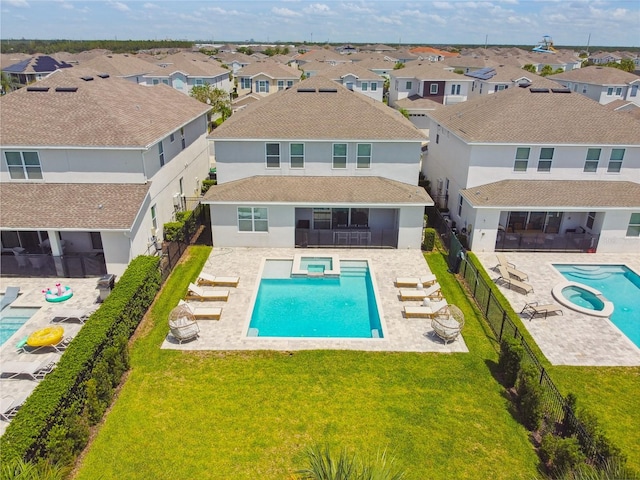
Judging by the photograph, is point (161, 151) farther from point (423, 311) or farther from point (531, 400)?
point (531, 400)

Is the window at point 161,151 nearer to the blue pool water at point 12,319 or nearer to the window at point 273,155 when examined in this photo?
the window at point 273,155

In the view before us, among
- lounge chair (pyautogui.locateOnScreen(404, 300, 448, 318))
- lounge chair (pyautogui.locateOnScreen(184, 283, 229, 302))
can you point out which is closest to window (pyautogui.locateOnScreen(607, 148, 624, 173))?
lounge chair (pyautogui.locateOnScreen(404, 300, 448, 318))

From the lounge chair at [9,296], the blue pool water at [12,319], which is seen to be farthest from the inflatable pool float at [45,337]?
the lounge chair at [9,296]

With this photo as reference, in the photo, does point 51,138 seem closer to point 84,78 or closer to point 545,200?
point 84,78

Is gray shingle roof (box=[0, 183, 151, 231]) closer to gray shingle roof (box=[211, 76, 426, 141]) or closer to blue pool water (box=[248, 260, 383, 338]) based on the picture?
gray shingle roof (box=[211, 76, 426, 141])

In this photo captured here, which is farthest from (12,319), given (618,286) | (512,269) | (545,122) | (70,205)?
(545,122)

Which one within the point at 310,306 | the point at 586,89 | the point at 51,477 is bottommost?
the point at 310,306

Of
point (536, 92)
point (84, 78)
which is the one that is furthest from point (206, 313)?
point (536, 92)
